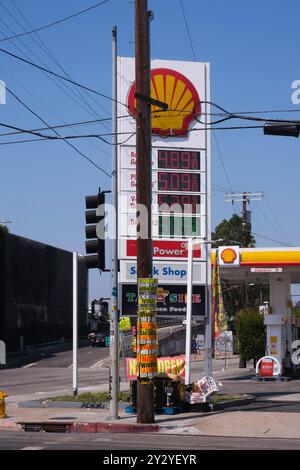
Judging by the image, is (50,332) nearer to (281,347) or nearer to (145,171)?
(281,347)

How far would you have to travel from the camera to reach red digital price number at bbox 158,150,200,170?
84.6 ft

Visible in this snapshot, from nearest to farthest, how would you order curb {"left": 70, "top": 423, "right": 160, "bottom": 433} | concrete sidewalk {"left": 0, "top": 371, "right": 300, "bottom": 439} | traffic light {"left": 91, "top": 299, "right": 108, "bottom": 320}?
concrete sidewalk {"left": 0, "top": 371, "right": 300, "bottom": 439} → curb {"left": 70, "top": 423, "right": 160, "bottom": 433} → traffic light {"left": 91, "top": 299, "right": 108, "bottom": 320}

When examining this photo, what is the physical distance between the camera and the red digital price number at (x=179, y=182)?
2569cm

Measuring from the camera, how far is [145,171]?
1828 centimetres

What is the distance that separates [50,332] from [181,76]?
1911 inches

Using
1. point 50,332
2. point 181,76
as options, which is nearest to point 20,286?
point 50,332

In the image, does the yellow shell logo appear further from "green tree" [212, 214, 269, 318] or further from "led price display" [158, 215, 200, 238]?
"green tree" [212, 214, 269, 318]

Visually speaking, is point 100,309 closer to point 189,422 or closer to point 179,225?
point 189,422

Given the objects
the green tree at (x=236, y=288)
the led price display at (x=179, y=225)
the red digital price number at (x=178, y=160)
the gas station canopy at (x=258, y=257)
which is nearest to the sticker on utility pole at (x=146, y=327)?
the led price display at (x=179, y=225)

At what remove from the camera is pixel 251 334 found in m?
41.5

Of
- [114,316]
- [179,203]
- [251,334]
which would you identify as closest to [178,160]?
[179,203]

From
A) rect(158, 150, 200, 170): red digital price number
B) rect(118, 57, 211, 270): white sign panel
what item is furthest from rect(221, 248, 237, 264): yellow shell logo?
rect(158, 150, 200, 170): red digital price number

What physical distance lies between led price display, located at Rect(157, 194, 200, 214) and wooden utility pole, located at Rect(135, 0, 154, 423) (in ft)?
23.4

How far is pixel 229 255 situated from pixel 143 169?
15.0 metres
